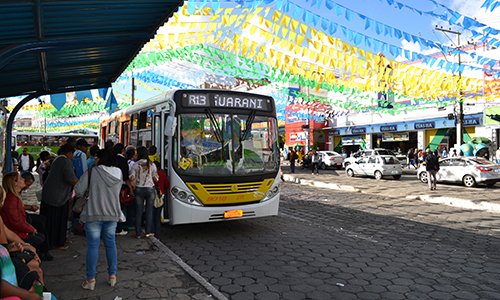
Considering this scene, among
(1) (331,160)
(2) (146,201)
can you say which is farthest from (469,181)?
(2) (146,201)

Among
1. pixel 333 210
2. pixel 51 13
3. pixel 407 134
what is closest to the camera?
pixel 51 13

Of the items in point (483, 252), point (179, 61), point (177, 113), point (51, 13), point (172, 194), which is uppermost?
point (179, 61)

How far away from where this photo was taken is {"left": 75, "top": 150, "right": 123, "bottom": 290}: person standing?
4.59 meters

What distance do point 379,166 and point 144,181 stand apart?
18.6 m

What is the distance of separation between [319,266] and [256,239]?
6.27 feet

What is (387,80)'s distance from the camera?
15117 millimetres

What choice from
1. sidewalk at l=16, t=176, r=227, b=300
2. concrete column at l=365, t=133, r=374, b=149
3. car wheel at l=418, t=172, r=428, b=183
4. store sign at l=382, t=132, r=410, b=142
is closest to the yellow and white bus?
sidewalk at l=16, t=176, r=227, b=300

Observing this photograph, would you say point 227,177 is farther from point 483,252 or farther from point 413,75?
point 413,75

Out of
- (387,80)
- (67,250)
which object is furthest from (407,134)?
(67,250)

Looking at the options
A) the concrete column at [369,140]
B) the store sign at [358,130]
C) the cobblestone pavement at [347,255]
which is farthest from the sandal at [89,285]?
the store sign at [358,130]

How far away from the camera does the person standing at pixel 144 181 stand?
7.04m

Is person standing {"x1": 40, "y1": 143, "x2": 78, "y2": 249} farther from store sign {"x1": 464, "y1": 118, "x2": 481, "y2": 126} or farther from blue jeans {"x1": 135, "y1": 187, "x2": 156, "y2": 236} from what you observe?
store sign {"x1": 464, "y1": 118, "x2": 481, "y2": 126}

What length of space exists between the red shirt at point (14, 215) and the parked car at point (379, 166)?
68.0 ft

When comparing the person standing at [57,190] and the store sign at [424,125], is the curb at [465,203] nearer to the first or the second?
the person standing at [57,190]
